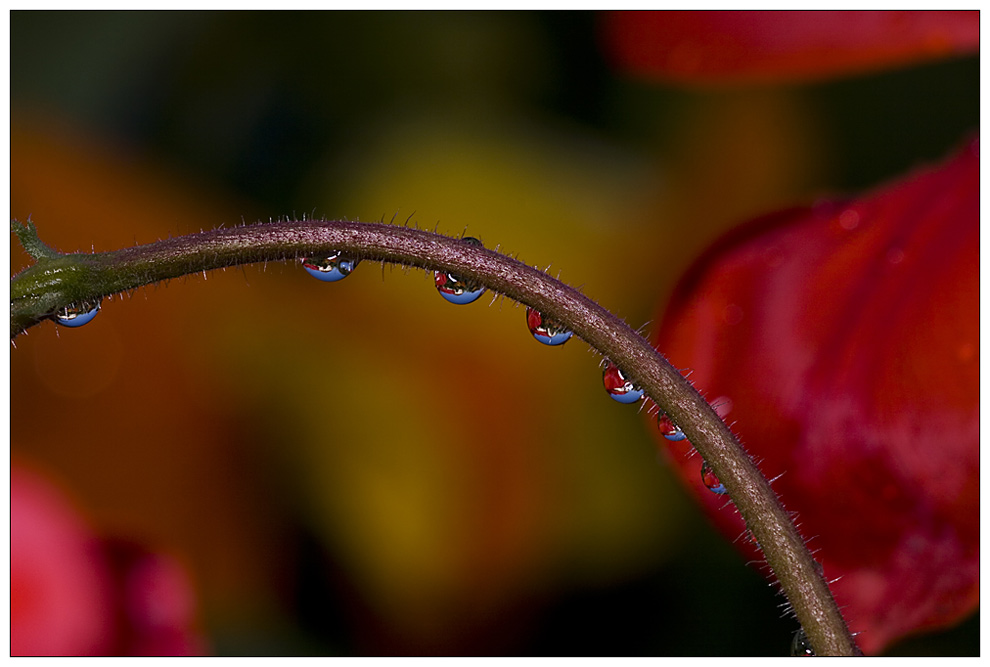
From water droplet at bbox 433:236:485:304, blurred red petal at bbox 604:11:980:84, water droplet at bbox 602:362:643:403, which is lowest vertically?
water droplet at bbox 602:362:643:403

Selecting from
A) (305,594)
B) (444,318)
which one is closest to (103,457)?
(305,594)

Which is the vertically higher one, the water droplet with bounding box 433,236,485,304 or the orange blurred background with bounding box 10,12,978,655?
the orange blurred background with bounding box 10,12,978,655

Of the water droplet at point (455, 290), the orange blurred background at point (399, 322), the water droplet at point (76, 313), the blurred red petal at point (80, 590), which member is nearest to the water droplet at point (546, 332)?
the water droplet at point (455, 290)

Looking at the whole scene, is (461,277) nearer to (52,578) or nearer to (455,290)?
(455,290)

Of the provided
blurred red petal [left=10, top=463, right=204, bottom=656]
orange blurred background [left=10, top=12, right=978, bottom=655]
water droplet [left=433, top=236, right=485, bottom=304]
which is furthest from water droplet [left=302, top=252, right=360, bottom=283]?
blurred red petal [left=10, top=463, right=204, bottom=656]

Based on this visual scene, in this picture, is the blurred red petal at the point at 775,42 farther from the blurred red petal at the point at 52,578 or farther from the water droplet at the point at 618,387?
the blurred red petal at the point at 52,578

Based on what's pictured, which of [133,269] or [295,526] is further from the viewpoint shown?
[295,526]

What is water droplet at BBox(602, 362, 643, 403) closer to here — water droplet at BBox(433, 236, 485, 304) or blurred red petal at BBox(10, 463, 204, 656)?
water droplet at BBox(433, 236, 485, 304)

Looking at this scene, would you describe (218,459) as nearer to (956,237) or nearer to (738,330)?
(738,330)

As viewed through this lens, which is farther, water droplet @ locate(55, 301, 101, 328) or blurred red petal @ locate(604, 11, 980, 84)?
blurred red petal @ locate(604, 11, 980, 84)
